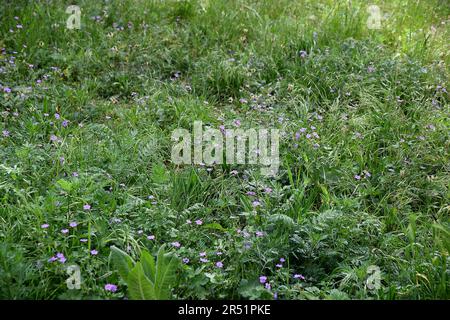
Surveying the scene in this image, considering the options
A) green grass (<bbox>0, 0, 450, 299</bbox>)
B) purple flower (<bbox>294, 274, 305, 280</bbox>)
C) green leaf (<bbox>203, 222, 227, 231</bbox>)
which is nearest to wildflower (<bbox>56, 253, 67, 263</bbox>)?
green grass (<bbox>0, 0, 450, 299</bbox>)

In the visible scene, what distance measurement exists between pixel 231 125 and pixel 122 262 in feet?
5.87

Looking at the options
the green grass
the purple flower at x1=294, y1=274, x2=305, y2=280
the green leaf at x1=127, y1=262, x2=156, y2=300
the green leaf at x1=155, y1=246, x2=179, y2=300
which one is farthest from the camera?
the green grass

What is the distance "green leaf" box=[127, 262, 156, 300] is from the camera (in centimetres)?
253

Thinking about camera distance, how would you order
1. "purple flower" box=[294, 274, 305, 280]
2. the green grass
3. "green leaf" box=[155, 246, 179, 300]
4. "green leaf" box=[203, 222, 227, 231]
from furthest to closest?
"green leaf" box=[203, 222, 227, 231] < the green grass < "purple flower" box=[294, 274, 305, 280] < "green leaf" box=[155, 246, 179, 300]

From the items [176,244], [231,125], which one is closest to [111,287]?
[176,244]

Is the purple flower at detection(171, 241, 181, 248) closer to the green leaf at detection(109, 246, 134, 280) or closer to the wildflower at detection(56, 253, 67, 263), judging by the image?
the green leaf at detection(109, 246, 134, 280)

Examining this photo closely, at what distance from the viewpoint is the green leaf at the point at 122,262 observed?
2611 mm

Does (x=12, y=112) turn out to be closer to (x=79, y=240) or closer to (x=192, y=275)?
(x=79, y=240)

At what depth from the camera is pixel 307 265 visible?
2996 millimetres

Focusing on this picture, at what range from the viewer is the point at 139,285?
2549 millimetres

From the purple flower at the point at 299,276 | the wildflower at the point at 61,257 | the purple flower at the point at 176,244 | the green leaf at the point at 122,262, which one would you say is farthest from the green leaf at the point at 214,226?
the wildflower at the point at 61,257

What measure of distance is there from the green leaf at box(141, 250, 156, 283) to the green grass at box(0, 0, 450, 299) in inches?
5.0

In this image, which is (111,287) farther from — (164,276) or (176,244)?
(176,244)

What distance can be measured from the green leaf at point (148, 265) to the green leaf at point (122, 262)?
6 centimetres
